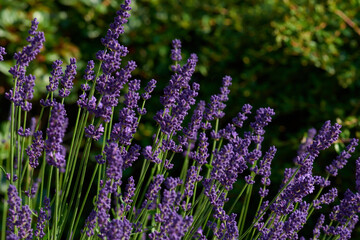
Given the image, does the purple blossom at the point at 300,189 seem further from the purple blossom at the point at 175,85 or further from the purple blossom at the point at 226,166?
the purple blossom at the point at 175,85

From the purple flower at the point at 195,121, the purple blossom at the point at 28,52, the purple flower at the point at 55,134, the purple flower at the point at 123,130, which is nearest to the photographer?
the purple flower at the point at 55,134

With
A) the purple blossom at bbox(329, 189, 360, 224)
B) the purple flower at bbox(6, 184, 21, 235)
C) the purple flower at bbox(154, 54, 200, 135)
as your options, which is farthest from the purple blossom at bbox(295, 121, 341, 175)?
the purple flower at bbox(6, 184, 21, 235)

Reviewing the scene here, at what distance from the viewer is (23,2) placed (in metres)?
4.20

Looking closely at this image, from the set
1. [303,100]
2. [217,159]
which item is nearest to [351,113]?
[303,100]

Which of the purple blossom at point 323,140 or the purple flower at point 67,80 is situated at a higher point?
the purple blossom at point 323,140

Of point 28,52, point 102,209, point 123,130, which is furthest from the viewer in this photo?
point 123,130

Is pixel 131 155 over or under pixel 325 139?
under

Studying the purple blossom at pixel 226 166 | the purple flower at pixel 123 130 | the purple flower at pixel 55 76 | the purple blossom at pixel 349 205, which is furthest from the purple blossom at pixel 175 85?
the purple blossom at pixel 349 205

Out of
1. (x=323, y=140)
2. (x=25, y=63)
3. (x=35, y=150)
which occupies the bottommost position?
(x=35, y=150)

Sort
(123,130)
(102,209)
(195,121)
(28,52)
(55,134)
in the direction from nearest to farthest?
(55,134)
(102,209)
(28,52)
(123,130)
(195,121)

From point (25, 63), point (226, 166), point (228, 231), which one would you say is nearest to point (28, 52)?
point (25, 63)

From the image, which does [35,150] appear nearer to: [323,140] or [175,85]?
[175,85]

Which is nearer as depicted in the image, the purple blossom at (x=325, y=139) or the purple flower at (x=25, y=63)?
the purple flower at (x=25, y=63)

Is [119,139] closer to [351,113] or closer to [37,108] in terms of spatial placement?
[351,113]
